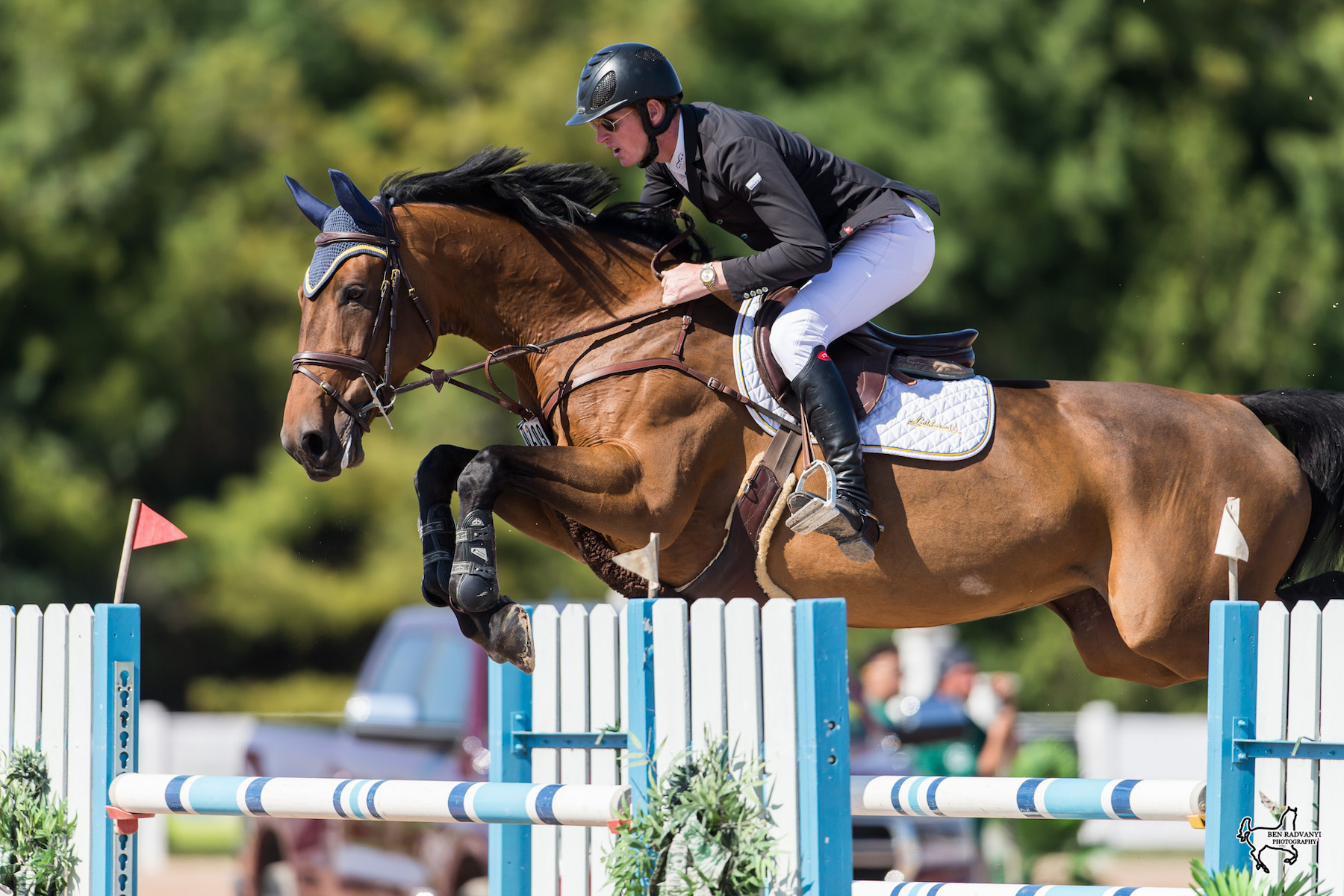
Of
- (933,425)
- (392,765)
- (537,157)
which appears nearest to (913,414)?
(933,425)

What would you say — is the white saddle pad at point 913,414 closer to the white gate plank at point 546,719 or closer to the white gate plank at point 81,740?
the white gate plank at point 546,719

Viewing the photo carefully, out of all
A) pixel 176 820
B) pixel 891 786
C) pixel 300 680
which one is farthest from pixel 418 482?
pixel 300 680

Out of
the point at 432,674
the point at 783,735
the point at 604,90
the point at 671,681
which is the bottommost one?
the point at 783,735

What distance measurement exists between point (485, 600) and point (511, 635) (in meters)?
0.12

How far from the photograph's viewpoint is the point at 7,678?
4141mm

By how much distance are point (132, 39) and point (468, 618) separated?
17.1 metres

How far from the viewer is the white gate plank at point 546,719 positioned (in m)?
4.06

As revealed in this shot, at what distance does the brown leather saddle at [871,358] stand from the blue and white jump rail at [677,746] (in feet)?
2.71

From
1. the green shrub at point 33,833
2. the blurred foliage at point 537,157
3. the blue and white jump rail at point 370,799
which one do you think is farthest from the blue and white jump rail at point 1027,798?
the blurred foliage at point 537,157

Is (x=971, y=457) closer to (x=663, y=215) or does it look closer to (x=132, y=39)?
(x=663, y=215)

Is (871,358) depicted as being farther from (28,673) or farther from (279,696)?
(279,696)

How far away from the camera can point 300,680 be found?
17641 millimetres

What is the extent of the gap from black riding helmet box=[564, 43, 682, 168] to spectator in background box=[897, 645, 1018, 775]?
5.54 m

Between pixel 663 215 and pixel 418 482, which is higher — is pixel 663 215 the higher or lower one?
the higher one
